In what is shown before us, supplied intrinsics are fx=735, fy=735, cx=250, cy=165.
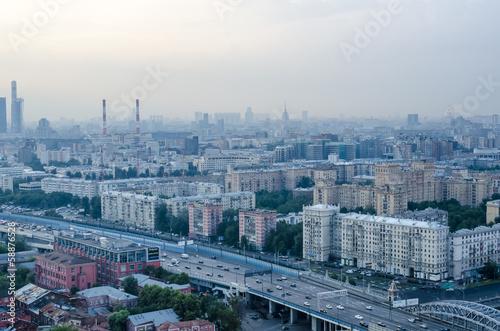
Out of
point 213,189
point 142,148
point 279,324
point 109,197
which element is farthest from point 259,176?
point 142,148

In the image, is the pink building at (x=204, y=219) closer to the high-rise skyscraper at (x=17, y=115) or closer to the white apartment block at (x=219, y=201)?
the white apartment block at (x=219, y=201)

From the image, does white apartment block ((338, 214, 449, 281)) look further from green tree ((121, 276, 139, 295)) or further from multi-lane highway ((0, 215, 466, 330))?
green tree ((121, 276, 139, 295))

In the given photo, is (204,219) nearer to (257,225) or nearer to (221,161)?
(257,225)

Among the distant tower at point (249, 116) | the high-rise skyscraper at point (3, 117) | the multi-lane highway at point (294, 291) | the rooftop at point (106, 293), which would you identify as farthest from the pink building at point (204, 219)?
the distant tower at point (249, 116)

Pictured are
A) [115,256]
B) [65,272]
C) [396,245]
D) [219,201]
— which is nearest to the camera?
[65,272]

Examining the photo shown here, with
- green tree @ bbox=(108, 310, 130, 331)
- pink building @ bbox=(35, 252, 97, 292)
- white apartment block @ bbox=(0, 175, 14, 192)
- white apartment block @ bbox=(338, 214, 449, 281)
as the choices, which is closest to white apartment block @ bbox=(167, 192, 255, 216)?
white apartment block @ bbox=(338, 214, 449, 281)

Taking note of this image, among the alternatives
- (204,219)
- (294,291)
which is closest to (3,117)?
(204,219)
